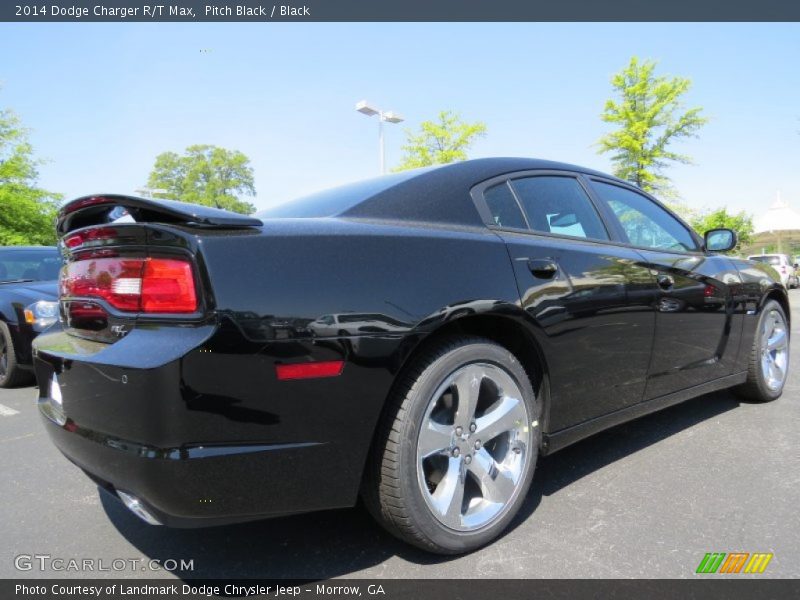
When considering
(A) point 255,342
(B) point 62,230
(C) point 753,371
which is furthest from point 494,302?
(C) point 753,371

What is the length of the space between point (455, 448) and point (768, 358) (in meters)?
3.07

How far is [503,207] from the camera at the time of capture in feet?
7.54

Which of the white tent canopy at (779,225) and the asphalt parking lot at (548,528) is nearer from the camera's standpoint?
the asphalt parking lot at (548,528)

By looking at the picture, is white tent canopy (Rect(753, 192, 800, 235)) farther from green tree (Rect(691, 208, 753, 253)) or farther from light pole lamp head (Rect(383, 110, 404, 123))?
light pole lamp head (Rect(383, 110, 404, 123))

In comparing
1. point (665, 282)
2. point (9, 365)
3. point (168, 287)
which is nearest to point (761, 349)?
point (665, 282)

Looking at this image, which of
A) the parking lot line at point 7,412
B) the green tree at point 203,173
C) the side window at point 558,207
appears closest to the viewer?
the side window at point 558,207

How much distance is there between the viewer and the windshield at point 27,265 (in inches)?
223

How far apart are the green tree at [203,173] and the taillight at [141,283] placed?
57.0 m

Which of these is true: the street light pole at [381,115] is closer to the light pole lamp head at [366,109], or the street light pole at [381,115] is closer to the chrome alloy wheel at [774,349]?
the light pole lamp head at [366,109]

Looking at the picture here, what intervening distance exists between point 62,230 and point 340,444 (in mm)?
1342

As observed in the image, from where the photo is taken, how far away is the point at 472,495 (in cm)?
203

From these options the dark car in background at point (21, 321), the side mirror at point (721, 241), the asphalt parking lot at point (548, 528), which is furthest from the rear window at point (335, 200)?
the dark car in background at point (21, 321)

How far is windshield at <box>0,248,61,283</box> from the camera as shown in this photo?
223 inches

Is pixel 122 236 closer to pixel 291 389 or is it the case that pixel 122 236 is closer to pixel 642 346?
pixel 291 389
